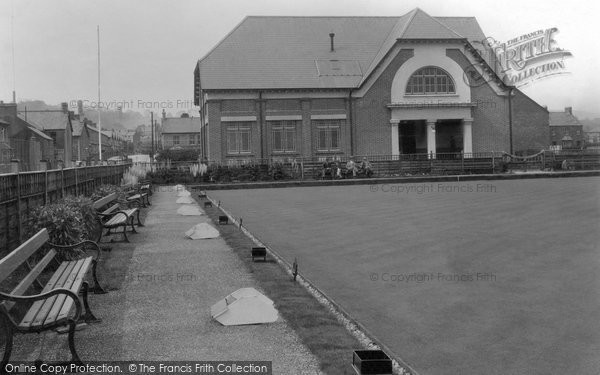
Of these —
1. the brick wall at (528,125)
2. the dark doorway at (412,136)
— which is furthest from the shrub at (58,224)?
the brick wall at (528,125)

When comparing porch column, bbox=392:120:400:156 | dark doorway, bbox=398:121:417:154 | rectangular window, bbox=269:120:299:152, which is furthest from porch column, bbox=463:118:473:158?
rectangular window, bbox=269:120:299:152

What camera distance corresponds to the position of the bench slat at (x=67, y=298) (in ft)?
17.3

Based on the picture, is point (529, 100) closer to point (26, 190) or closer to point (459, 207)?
point (459, 207)

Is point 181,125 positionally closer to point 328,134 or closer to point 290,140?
point 290,140

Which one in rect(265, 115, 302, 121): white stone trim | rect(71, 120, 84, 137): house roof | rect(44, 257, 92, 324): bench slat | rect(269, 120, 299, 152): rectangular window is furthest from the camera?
rect(71, 120, 84, 137): house roof

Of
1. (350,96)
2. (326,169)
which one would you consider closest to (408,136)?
(350,96)

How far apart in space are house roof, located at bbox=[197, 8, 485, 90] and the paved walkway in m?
32.6

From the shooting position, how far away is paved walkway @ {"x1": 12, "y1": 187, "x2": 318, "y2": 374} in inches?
224

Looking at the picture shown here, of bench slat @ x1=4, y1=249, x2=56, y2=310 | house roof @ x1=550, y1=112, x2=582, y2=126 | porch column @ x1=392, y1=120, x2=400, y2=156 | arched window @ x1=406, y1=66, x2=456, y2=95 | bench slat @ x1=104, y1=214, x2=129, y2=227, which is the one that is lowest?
bench slat @ x1=4, y1=249, x2=56, y2=310

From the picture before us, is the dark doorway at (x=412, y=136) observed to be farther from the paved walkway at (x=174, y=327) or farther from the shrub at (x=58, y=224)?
the shrub at (x=58, y=224)

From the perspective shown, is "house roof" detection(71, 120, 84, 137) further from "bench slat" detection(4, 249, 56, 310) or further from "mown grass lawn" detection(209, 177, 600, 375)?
"bench slat" detection(4, 249, 56, 310)

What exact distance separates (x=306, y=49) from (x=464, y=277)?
38.0m

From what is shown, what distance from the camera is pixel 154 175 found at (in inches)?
1471

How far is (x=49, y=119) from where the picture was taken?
237ft
